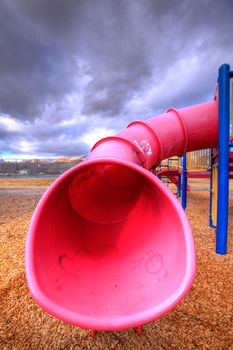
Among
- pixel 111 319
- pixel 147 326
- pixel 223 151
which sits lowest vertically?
pixel 147 326

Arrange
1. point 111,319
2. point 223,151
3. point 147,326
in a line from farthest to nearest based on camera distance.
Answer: point 223,151, point 147,326, point 111,319

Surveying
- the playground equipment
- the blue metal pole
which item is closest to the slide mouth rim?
the playground equipment

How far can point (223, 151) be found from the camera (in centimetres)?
265

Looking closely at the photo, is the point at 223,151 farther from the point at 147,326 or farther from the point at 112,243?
the point at 147,326

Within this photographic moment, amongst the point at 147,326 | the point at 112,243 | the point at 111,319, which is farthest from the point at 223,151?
the point at 111,319

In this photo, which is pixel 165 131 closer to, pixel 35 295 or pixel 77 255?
pixel 77 255

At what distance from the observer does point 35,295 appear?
871 millimetres

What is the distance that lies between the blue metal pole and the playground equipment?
37.9 inches

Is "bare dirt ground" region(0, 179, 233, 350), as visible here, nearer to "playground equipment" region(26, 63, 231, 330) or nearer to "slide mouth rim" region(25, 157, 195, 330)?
"playground equipment" region(26, 63, 231, 330)

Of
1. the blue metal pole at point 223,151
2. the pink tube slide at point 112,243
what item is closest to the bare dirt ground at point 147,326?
the pink tube slide at point 112,243

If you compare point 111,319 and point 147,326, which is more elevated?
point 111,319

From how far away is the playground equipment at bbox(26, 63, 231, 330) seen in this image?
0.90 metres

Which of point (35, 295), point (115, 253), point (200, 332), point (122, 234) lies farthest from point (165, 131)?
point (35, 295)

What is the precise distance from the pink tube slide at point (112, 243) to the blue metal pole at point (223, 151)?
0.98 meters
